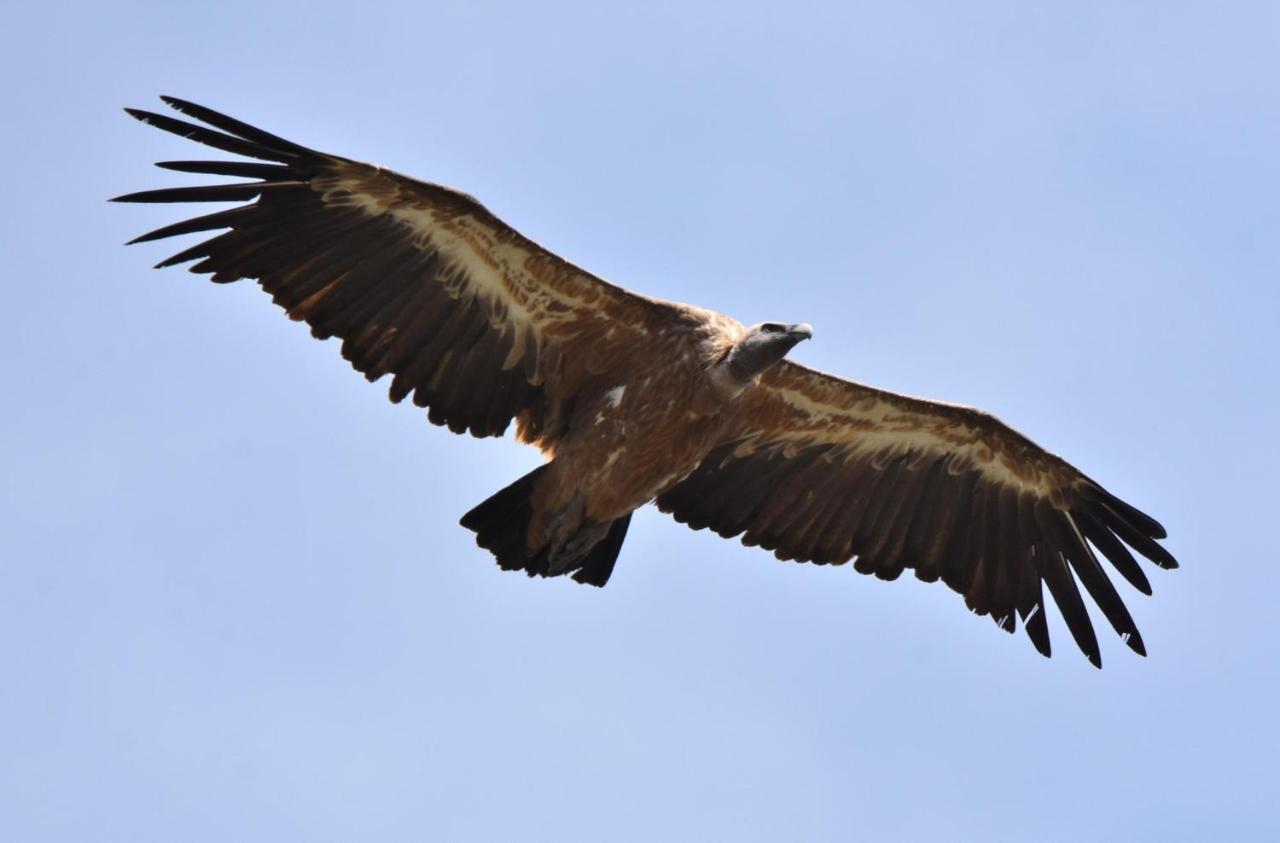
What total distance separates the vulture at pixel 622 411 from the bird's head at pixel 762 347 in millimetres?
17

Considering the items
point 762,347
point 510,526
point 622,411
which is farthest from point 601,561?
point 762,347

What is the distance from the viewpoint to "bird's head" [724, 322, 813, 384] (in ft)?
48.3

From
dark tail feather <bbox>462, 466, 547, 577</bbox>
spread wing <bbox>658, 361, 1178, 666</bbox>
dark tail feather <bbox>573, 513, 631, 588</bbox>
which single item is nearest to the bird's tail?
dark tail feather <bbox>462, 466, 547, 577</bbox>

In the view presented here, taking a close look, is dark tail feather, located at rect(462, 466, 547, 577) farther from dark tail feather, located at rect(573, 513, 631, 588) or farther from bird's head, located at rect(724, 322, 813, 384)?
bird's head, located at rect(724, 322, 813, 384)

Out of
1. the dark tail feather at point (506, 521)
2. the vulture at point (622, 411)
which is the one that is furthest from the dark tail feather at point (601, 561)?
the dark tail feather at point (506, 521)

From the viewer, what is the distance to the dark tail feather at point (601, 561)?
15.8 meters

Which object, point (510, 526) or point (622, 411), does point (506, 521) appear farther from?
point (622, 411)

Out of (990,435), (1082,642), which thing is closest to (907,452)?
(990,435)

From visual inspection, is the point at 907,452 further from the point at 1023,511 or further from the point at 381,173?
the point at 381,173

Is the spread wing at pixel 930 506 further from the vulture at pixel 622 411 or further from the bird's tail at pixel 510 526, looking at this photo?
the bird's tail at pixel 510 526

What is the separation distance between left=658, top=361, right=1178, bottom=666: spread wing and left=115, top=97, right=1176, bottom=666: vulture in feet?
0.05

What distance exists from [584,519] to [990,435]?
10.9 ft

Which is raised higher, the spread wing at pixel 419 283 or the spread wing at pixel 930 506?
the spread wing at pixel 930 506

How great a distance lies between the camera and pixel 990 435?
16641 millimetres
